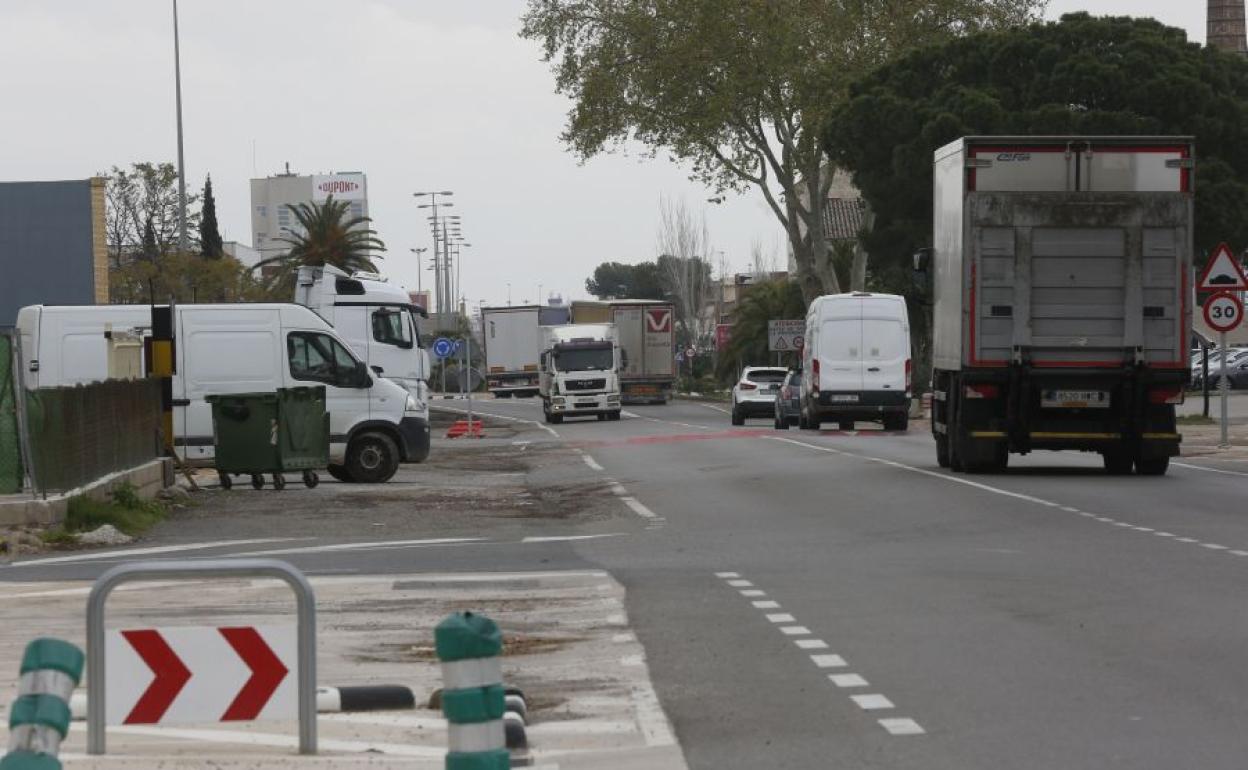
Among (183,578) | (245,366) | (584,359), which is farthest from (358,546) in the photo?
(584,359)

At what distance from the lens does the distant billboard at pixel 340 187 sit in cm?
19300

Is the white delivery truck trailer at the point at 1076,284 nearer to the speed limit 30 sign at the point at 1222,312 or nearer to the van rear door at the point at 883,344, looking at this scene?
the speed limit 30 sign at the point at 1222,312

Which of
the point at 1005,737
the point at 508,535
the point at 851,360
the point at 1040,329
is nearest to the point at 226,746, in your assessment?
the point at 1005,737

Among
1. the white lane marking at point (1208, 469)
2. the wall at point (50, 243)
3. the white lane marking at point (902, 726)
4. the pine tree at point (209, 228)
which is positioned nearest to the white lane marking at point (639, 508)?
the white lane marking at point (1208, 469)

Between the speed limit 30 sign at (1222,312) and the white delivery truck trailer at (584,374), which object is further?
the white delivery truck trailer at (584,374)

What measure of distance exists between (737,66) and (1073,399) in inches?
1758

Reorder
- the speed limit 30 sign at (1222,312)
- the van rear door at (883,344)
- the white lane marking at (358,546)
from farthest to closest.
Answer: the van rear door at (883,344)
the speed limit 30 sign at (1222,312)
the white lane marking at (358,546)

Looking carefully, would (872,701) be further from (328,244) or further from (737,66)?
(328,244)

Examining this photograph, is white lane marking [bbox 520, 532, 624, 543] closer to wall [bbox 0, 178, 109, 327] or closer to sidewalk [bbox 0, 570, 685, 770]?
sidewalk [bbox 0, 570, 685, 770]

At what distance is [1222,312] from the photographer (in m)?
31.8

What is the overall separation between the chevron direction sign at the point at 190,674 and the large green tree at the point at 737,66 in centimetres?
5924

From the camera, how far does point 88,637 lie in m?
7.64

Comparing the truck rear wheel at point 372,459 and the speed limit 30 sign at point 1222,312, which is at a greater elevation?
the speed limit 30 sign at point 1222,312

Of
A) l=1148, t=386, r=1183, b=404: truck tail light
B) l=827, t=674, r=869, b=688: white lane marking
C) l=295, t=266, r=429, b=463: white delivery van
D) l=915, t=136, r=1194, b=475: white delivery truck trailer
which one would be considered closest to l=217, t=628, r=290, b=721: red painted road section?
l=827, t=674, r=869, b=688: white lane marking
